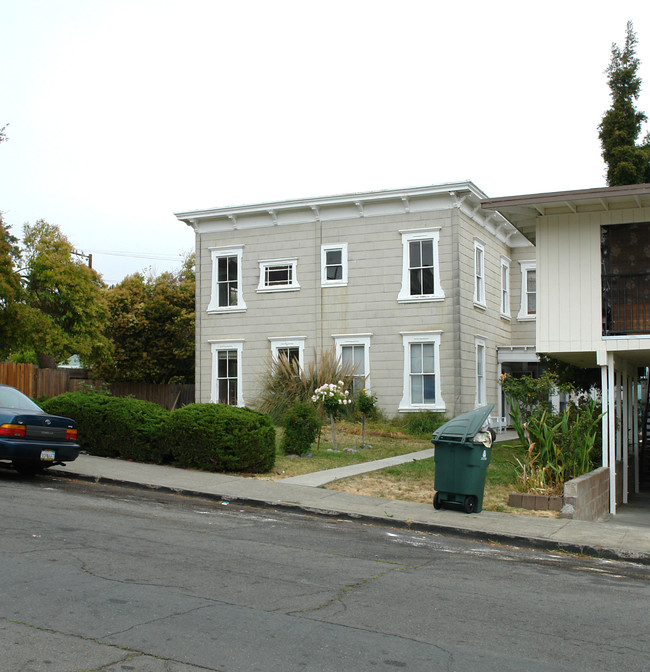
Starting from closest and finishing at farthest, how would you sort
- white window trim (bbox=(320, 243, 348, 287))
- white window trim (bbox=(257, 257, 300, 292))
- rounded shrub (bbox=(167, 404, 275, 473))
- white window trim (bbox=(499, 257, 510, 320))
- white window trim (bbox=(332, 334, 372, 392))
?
rounded shrub (bbox=(167, 404, 275, 473)), white window trim (bbox=(332, 334, 372, 392)), white window trim (bbox=(320, 243, 348, 287)), white window trim (bbox=(257, 257, 300, 292)), white window trim (bbox=(499, 257, 510, 320))

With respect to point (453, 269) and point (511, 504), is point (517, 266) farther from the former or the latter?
point (511, 504)

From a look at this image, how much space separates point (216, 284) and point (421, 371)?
8.14 metres

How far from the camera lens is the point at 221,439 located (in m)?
14.4

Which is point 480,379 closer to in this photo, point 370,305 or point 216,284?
point 370,305

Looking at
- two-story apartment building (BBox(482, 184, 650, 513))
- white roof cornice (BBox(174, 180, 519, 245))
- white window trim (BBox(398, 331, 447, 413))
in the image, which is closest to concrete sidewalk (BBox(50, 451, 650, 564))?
two-story apartment building (BBox(482, 184, 650, 513))

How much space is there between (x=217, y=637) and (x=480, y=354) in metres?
21.8

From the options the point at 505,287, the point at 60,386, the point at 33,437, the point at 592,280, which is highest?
the point at 505,287

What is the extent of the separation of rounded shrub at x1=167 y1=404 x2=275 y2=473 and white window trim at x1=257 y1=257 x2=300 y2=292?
12.0 m

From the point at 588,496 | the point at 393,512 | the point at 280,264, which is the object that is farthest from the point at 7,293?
the point at 588,496

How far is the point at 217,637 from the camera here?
5.40 m

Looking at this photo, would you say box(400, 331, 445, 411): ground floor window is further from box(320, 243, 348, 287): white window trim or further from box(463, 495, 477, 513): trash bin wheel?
box(463, 495, 477, 513): trash bin wheel

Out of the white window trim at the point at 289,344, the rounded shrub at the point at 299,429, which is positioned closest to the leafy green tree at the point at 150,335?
the white window trim at the point at 289,344

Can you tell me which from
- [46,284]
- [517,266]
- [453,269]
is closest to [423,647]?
[453,269]

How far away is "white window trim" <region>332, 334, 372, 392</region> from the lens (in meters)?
25.4
